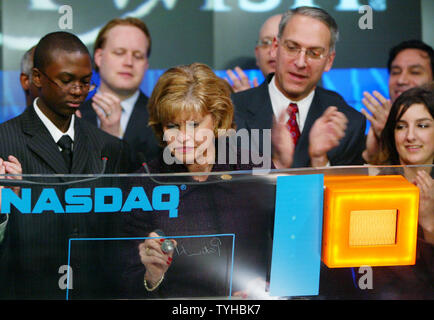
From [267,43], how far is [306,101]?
18.7 inches

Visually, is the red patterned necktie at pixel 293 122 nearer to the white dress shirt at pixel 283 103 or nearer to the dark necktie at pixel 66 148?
the white dress shirt at pixel 283 103

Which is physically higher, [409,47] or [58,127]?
→ [409,47]

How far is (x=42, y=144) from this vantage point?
7.40ft

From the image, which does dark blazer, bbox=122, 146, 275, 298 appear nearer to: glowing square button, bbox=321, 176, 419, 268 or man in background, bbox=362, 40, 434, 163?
glowing square button, bbox=321, 176, 419, 268

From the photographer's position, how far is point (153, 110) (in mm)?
2260

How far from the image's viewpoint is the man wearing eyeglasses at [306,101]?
2.89m

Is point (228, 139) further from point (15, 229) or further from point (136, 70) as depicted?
point (136, 70)

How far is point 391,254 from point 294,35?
1.39 m

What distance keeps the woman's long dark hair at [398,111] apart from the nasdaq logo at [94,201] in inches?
50.5

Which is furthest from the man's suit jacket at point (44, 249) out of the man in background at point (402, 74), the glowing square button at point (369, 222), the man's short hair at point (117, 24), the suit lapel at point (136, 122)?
the man in background at point (402, 74)

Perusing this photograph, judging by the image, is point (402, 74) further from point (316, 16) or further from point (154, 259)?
point (154, 259)

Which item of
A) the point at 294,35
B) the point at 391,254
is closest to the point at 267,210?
the point at 391,254

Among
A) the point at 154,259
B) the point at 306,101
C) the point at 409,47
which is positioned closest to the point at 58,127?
the point at 154,259

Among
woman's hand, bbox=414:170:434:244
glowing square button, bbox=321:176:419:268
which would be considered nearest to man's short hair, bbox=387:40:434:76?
woman's hand, bbox=414:170:434:244
